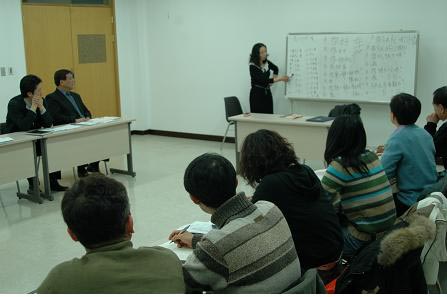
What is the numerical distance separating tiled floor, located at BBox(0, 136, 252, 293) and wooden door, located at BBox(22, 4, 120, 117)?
5.82 ft

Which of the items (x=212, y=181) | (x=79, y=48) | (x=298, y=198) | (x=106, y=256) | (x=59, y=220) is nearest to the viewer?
(x=106, y=256)

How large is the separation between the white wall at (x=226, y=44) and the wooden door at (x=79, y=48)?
1.00ft

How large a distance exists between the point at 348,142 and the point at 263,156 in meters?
0.57

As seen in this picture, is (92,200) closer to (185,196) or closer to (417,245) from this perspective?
(417,245)

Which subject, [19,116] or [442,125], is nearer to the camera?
[442,125]

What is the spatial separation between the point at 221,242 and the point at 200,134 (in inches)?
275

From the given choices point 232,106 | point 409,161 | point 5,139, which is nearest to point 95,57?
point 232,106

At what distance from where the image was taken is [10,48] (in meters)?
6.96

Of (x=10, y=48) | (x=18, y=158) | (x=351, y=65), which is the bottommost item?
Result: (x=18, y=158)

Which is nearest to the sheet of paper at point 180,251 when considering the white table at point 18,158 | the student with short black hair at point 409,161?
the student with short black hair at point 409,161

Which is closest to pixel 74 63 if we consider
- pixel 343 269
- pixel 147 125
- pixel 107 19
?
pixel 107 19

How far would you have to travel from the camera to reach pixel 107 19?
8.41 metres

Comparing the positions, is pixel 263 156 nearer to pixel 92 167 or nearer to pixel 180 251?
pixel 180 251

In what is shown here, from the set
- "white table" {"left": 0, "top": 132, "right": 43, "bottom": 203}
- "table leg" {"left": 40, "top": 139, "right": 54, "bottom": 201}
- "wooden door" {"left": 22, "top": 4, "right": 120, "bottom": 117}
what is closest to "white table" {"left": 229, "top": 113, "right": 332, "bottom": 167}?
"table leg" {"left": 40, "top": 139, "right": 54, "bottom": 201}
